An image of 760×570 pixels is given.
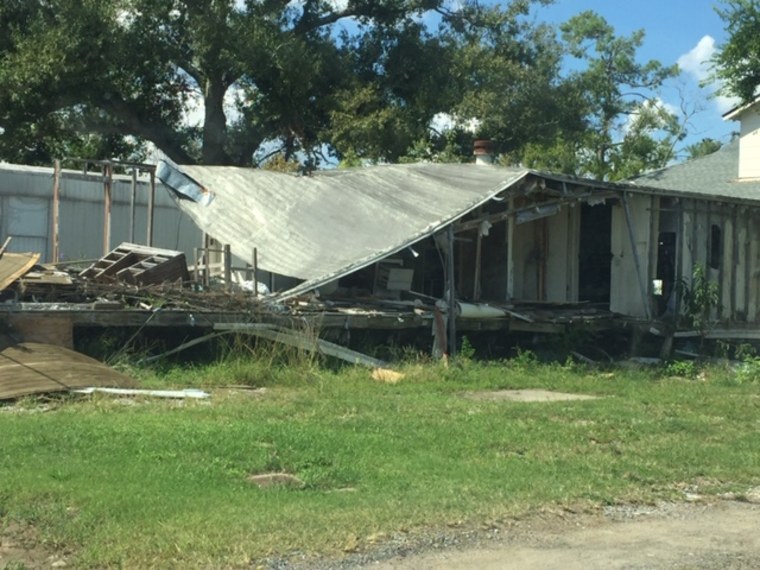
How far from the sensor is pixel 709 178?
87.8 ft

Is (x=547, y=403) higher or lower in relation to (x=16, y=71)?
lower

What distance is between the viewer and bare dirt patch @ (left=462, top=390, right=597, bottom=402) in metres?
13.4

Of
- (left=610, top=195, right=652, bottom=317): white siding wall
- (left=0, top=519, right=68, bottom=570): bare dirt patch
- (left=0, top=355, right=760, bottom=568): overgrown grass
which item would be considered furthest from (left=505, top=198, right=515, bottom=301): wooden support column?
(left=0, top=519, right=68, bottom=570): bare dirt patch

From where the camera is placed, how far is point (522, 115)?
98.5 feet

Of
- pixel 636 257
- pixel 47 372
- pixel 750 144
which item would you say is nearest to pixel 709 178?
pixel 750 144

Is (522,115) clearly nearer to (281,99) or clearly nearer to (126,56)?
(281,99)

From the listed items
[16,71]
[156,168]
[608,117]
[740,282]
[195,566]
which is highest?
[608,117]

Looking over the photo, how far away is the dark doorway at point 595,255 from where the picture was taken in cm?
2059

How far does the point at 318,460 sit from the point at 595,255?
13326mm

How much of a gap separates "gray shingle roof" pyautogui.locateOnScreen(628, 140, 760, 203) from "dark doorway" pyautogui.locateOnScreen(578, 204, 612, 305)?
450 cm

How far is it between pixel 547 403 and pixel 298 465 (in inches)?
204

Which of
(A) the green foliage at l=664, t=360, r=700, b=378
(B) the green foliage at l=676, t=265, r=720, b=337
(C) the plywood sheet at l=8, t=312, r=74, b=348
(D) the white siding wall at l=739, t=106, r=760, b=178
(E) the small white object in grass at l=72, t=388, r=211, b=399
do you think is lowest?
(E) the small white object in grass at l=72, t=388, r=211, b=399

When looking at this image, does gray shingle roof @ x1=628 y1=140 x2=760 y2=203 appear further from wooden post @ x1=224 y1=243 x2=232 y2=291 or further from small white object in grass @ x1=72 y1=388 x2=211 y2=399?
small white object in grass @ x1=72 y1=388 x2=211 y2=399

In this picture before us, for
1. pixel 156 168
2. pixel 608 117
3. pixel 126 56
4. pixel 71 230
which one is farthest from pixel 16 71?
pixel 608 117
